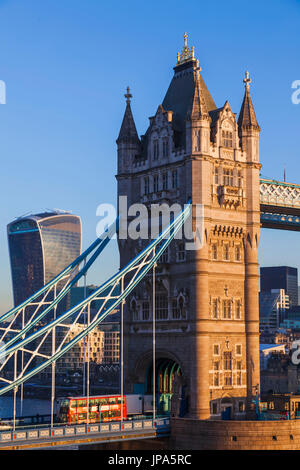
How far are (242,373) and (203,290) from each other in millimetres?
8882

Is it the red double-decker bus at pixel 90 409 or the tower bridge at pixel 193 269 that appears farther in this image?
the tower bridge at pixel 193 269

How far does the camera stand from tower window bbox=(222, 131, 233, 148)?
2938 inches

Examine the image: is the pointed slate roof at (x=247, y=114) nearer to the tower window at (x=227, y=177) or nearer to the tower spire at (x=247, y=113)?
the tower spire at (x=247, y=113)

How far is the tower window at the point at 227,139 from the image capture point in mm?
74625

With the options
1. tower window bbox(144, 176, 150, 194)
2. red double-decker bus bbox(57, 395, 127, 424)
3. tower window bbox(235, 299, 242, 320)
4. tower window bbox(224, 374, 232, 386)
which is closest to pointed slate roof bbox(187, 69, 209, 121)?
tower window bbox(144, 176, 150, 194)

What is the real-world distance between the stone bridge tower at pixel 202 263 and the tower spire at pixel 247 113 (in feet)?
0.31

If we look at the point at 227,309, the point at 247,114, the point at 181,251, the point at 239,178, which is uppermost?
the point at 247,114

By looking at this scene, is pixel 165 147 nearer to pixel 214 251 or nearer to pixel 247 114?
pixel 247 114

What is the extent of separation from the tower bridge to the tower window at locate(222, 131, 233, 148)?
93 mm

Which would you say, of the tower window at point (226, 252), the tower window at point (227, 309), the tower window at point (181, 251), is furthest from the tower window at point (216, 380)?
the tower window at point (181, 251)

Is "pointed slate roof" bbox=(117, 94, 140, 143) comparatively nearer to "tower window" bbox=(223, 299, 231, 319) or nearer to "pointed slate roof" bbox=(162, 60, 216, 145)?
"pointed slate roof" bbox=(162, 60, 216, 145)

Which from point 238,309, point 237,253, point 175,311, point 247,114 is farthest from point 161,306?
point 247,114

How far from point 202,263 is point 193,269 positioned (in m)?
0.96

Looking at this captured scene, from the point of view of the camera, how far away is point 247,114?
7662cm
